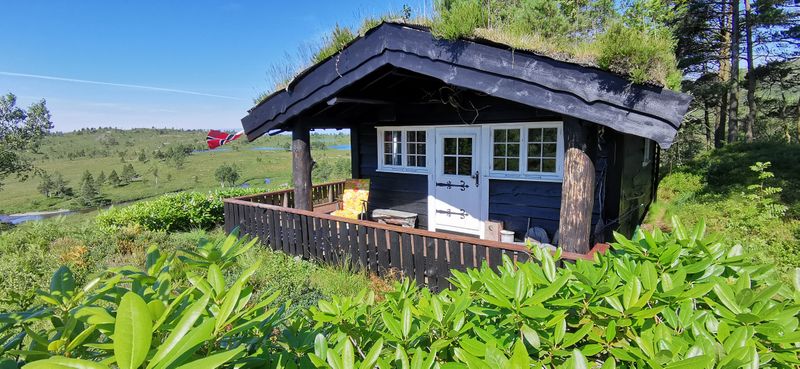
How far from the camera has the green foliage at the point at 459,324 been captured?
78 cm

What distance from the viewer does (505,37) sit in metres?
3.69

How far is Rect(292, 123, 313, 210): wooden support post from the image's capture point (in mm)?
5504

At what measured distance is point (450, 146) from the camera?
630 centimetres

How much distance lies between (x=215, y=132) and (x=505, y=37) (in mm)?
6924

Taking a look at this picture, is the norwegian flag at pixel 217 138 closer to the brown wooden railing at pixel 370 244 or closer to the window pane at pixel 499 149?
the brown wooden railing at pixel 370 244

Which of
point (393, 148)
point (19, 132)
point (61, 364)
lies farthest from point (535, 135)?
point (19, 132)

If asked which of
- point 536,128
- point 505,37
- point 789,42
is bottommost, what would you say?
point 536,128

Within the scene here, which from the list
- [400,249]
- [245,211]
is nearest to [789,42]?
[400,249]

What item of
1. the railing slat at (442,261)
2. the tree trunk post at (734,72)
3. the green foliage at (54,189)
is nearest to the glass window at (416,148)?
the railing slat at (442,261)

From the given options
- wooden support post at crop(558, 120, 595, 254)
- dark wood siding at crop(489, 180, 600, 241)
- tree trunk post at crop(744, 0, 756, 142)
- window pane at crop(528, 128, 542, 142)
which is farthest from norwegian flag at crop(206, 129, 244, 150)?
tree trunk post at crop(744, 0, 756, 142)

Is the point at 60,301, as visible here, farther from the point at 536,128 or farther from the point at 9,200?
the point at 9,200

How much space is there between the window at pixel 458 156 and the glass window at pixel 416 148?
470 millimetres

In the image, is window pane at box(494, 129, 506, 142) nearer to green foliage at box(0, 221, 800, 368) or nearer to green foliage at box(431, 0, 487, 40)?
green foliage at box(431, 0, 487, 40)

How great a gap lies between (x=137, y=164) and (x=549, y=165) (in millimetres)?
52171
